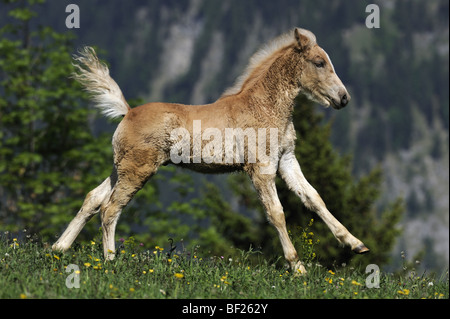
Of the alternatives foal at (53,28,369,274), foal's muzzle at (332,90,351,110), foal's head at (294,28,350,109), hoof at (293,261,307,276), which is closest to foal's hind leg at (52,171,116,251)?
foal at (53,28,369,274)

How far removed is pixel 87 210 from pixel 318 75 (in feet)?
10.9

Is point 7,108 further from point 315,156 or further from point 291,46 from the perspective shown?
point 291,46

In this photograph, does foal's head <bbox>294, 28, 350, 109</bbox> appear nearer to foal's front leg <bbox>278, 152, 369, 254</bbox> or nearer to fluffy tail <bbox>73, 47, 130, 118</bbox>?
foal's front leg <bbox>278, 152, 369, 254</bbox>

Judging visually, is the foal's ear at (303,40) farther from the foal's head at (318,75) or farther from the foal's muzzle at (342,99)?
the foal's muzzle at (342,99)

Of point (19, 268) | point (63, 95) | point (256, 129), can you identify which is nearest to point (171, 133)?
point (256, 129)

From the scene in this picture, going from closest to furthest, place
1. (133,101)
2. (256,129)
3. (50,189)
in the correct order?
(256,129), (50,189), (133,101)

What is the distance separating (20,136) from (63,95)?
2.40 metres

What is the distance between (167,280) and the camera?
18.9ft

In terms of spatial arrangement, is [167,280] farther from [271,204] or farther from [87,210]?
[87,210]

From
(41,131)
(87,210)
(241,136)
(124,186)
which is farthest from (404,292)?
(41,131)

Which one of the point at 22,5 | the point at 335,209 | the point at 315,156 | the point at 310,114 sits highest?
the point at 22,5

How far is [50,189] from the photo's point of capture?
21922 millimetres

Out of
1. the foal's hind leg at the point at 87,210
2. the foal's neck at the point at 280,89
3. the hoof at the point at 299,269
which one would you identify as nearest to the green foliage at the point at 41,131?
the foal's hind leg at the point at 87,210

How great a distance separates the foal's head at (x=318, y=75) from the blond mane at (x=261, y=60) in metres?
0.36
